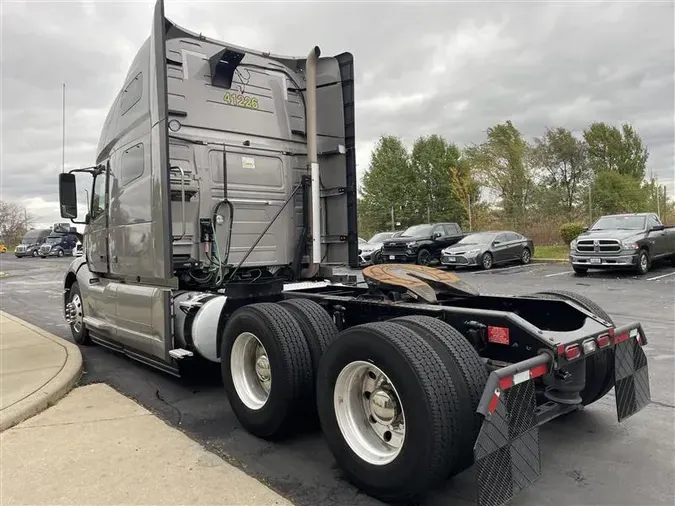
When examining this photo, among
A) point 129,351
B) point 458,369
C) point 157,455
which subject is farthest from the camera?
point 129,351

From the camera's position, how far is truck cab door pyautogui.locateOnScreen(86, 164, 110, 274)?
252 inches

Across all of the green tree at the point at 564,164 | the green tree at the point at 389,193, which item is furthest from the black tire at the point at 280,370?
the green tree at the point at 389,193

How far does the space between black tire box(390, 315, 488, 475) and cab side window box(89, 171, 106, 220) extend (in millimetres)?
4926

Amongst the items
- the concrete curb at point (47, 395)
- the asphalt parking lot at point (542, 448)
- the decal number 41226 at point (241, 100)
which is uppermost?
the decal number 41226 at point (241, 100)

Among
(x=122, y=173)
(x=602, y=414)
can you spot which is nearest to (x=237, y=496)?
(x=602, y=414)

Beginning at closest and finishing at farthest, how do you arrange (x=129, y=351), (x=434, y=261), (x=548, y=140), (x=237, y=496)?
(x=237, y=496) → (x=129, y=351) → (x=434, y=261) → (x=548, y=140)

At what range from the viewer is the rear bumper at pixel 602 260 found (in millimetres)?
14383

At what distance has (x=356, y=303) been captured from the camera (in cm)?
396

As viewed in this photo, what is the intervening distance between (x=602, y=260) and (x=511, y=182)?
2385 centimetres

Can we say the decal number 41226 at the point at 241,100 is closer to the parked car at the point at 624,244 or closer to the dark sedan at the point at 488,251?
the parked car at the point at 624,244

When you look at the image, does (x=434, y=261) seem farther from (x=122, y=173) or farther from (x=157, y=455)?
(x=157, y=455)

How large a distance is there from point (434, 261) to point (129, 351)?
17202mm

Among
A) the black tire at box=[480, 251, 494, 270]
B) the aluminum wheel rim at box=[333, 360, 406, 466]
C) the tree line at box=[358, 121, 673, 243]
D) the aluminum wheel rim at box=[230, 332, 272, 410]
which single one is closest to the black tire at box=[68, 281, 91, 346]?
the aluminum wheel rim at box=[230, 332, 272, 410]

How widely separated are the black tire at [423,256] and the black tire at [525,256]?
3.49m
